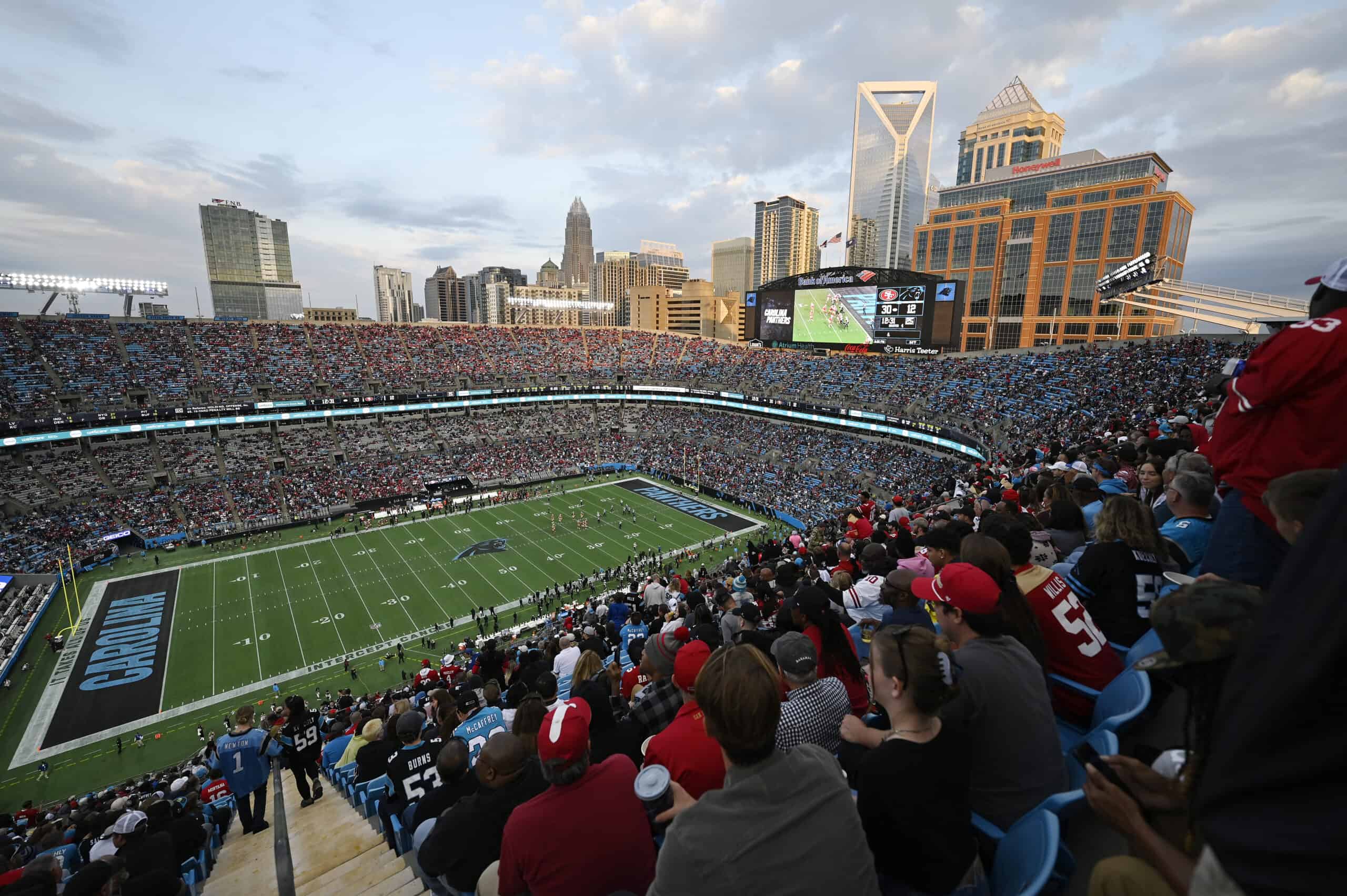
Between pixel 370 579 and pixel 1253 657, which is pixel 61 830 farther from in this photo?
pixel 370 579

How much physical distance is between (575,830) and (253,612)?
32.7m

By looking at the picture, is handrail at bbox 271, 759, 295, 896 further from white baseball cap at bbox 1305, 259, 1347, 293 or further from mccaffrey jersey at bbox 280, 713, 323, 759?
white baseball cap at bbox 1305, 259, 1347, 293

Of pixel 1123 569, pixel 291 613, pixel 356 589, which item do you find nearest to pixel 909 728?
pixel 1123 569

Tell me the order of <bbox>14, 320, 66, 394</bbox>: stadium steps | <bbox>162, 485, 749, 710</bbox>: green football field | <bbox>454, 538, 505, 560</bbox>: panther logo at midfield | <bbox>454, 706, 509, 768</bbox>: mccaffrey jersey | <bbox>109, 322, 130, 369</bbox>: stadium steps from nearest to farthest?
<bbox>454, 706, 509, 768</bbox>: mccaffrey jersey
<bbox>162, 485, 749, 710</bbox>: green football field
<bbox>454, 538, 505, 560</bbox>: panther logo at midfield
<bbox>14, 320, 66, 394</bbox>: stadium steps
<bbox>109, 322, 130, 369</bbox>: stadium steps

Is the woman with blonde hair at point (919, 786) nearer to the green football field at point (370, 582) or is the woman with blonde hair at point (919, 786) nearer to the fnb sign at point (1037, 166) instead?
the green football field at point (370, 582)

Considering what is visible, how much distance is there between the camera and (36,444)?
39.9m

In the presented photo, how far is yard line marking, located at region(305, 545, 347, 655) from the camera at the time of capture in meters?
25.9

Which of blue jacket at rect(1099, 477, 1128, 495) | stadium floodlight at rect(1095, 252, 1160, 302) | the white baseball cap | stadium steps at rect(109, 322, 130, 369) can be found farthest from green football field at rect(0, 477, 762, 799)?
stadium floodlight at rect(1095, 252, 1160, 302)

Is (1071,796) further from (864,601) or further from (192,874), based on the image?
(192,874)

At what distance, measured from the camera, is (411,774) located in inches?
253

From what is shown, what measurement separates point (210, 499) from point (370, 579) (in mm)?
17694

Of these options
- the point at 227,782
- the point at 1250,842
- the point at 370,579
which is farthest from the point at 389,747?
the point at 370,579

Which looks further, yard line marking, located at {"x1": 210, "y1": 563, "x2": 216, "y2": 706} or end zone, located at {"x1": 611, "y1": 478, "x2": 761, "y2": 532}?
end zone, located at {"x1": 611, "y1": 478, "x2": 761, "y2": 532}

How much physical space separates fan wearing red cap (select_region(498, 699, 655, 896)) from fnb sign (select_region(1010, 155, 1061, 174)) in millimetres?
84796
